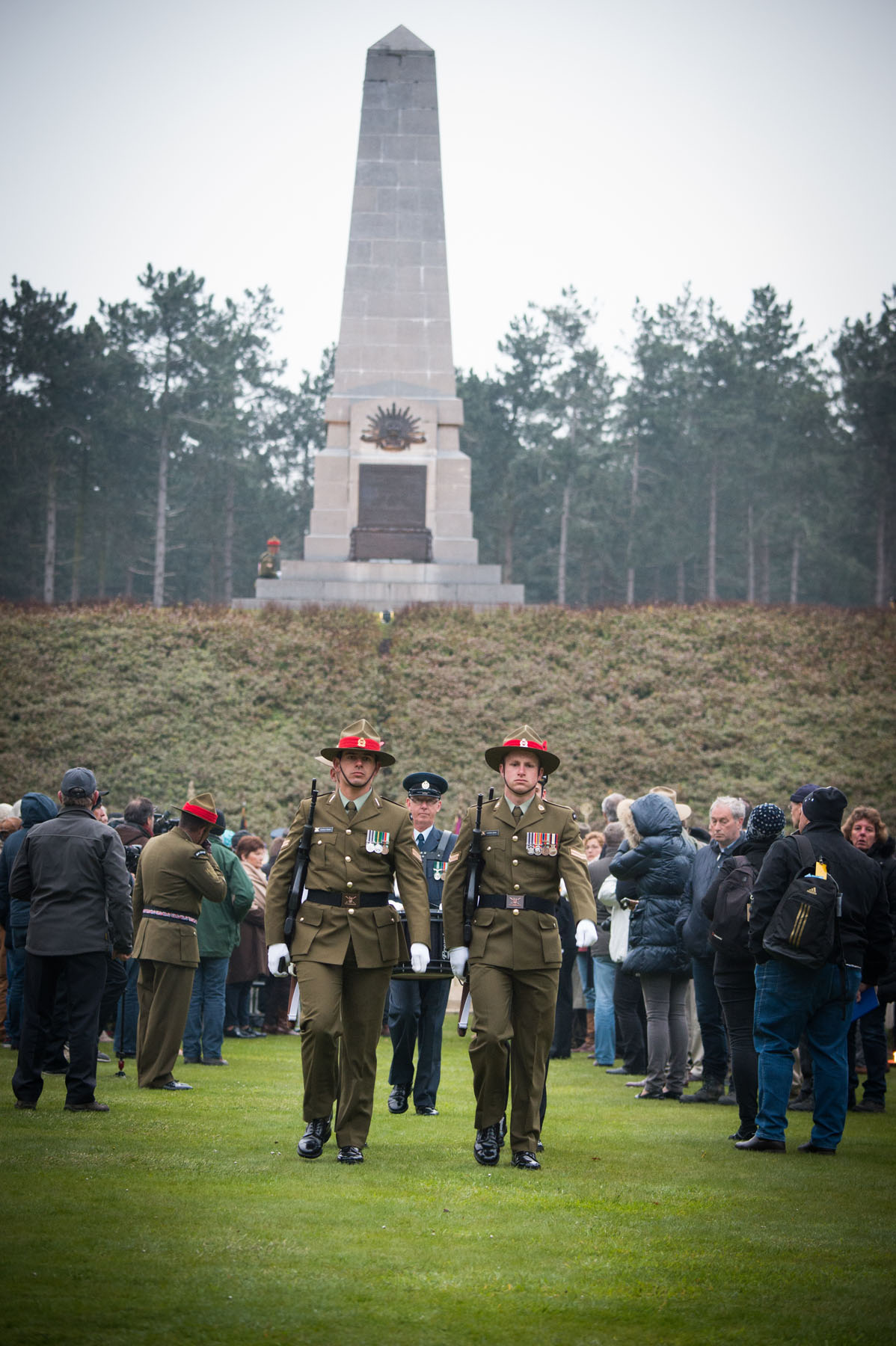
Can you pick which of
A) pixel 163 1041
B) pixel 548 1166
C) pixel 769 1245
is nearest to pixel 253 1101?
pixel 163 1041

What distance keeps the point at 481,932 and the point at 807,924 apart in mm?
1742

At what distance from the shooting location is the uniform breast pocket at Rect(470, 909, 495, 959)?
723 centimetres

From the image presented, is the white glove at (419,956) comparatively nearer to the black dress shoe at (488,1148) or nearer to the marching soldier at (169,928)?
the black dress shoe at (488,1148)

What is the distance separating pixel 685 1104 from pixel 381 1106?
2.22m

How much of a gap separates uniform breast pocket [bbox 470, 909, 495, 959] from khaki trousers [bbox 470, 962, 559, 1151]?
0.21 feet

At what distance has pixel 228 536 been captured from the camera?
56750mm

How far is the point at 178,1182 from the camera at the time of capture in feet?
20.7

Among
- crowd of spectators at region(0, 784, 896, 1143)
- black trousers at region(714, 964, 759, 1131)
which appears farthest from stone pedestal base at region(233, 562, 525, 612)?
black trousers at region(714, 964, 759, 1131)

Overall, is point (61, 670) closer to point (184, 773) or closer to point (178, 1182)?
point (184, 773)

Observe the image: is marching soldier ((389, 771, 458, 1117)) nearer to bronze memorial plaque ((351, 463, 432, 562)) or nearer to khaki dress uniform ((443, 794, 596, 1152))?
khaki dress uniform ((443, 794, 596, 1152))

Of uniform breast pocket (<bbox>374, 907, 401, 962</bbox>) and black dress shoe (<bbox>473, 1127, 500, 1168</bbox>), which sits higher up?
uniform breast pocket (<bbox>374, 907, 401, 962</bbox>)

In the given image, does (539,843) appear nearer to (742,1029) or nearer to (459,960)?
(459,960)

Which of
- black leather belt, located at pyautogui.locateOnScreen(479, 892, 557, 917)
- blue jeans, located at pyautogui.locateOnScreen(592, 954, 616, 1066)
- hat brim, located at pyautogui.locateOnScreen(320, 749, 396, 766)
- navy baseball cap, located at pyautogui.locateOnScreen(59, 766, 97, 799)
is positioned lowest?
blue jeans, located at pyautogui.locateOnScreen(592, 954, 616, 1066)

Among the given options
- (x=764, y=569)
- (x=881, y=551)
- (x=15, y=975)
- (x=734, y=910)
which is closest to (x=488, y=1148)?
→ (x=734, y=910)
